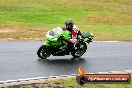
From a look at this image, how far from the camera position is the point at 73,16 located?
4241 cm

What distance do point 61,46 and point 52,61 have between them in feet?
3.25

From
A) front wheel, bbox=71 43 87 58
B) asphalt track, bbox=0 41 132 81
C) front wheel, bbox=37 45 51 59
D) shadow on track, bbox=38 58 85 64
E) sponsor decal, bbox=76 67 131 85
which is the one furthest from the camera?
front wheel, bbox=71 43 87 58

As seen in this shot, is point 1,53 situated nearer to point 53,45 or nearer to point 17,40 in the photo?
point 53,45

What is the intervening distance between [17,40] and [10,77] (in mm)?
9102

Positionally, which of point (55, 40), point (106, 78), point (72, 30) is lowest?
point (55, 40)

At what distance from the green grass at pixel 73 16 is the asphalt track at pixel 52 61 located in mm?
4823

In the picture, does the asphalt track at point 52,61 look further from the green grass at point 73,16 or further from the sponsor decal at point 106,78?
the sponsor decal at point 106,78

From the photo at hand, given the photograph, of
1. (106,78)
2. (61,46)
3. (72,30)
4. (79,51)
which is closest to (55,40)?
(61,46)

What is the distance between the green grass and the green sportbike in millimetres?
7193

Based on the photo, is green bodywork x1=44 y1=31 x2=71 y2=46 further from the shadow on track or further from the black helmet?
the shadow on track

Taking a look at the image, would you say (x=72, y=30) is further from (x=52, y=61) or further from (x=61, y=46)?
(x=52, y=61)

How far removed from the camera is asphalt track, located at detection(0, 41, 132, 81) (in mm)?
17266

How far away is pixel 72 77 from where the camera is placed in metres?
16.5

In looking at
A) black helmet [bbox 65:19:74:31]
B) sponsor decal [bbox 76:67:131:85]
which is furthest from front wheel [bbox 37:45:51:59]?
sponsor decal [bbox 76:67:131:85]
